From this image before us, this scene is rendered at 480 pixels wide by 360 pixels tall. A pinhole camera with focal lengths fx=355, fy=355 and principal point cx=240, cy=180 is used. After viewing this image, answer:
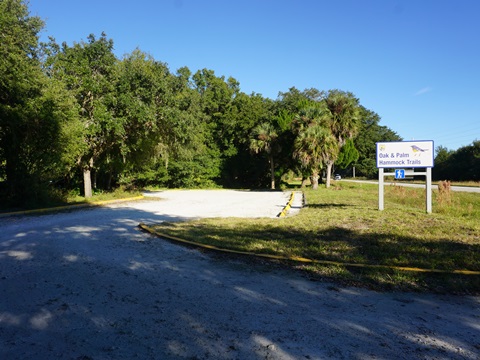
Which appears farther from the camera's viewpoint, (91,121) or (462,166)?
(462,166)

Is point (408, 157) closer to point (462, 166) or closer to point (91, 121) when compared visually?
point (91, 121)

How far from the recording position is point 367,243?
7270mm

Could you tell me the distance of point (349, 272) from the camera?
209 inches

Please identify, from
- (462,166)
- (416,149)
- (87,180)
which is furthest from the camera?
(462,166)

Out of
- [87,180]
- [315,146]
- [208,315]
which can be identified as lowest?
[208,315]

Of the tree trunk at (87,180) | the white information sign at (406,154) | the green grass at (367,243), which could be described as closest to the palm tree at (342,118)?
the tree trunk at (87,180)

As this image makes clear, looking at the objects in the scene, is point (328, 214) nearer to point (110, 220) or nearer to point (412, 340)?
point (110, 220)

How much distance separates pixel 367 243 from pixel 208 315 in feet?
15.1

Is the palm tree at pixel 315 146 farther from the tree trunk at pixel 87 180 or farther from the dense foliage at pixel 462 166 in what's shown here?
the dense foliage at pixel 462 166

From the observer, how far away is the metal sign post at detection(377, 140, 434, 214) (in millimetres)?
11945

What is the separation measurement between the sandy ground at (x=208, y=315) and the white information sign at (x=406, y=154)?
8.33 m

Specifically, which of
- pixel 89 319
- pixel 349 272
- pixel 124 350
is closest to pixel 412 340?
pixel 349 272

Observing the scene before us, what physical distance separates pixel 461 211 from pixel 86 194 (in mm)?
19340

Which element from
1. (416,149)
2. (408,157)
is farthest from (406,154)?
(416,149)
